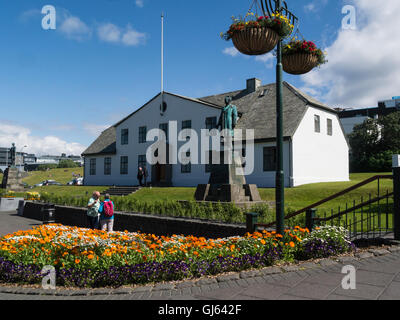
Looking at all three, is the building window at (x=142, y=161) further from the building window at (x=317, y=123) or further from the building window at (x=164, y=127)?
the building window at (x=317, y=123)

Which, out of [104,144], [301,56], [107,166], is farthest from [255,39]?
[104,144]

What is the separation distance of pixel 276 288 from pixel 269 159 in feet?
73.7

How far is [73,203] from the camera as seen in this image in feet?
64.7

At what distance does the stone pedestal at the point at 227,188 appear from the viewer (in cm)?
1482

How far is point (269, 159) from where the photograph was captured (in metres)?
27.0

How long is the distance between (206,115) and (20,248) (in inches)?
978

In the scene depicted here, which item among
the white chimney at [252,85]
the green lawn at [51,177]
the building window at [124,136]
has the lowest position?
the green lawn at [51,177]

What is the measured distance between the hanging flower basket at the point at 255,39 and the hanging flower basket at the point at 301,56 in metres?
0.76

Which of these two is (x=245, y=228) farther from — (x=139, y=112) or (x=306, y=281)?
(x=139, y=112)

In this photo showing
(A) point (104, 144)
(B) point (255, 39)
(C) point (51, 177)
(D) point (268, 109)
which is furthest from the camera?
(C) point (51, 177)

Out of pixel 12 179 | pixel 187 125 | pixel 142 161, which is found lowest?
pixel 12 179

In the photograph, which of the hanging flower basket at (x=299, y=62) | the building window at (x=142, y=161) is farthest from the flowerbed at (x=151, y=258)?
the building window at (x=142, y=161)

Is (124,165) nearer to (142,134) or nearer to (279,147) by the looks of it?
(142,134)
